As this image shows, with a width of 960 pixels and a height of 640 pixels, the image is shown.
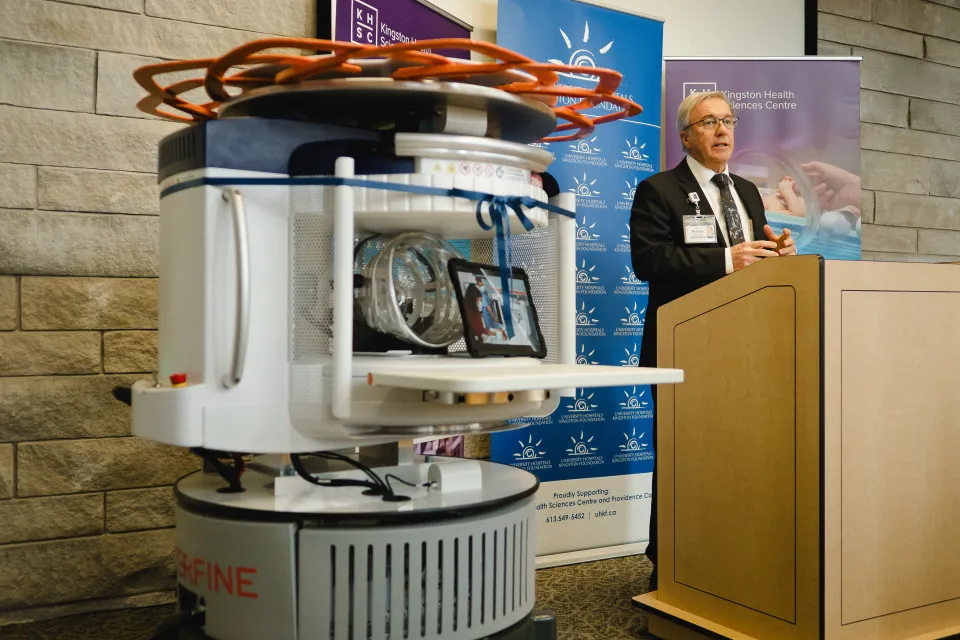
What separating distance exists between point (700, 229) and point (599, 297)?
64 cm

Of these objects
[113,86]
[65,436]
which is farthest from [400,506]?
[113,86]

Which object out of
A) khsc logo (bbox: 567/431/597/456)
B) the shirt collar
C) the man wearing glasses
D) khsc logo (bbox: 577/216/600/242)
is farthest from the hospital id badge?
khsc logo (bbox: 567/431/597/456)

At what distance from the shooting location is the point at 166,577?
2.47 m

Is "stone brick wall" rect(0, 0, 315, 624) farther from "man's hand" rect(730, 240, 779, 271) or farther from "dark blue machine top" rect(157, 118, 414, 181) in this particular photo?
"man's hand" rect(730, 240, 779, 271)

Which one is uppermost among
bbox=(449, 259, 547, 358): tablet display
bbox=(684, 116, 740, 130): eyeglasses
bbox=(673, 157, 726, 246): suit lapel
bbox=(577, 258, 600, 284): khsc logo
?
bbox=(684, 116, 740, 130): eyeglasses

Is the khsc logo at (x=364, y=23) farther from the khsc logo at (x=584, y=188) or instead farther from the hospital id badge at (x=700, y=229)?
the hospital id badge at (x=700, y=229)

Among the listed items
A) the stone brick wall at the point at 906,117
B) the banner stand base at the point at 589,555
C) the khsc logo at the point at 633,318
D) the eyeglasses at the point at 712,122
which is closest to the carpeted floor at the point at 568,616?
the banner stand base at the point at 589,555

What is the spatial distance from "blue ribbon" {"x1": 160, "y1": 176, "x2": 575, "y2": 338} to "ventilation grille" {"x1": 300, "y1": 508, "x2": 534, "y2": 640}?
0.41m

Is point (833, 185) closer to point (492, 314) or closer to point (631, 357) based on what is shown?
point (631, 357)

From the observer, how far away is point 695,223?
2.57 metres

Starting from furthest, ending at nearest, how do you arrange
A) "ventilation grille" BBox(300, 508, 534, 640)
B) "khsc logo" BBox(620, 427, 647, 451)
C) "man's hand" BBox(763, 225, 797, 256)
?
"khsc logo" BBox(620, 427, 647, 451) → "man's hand" BBox(763, 225, 797, 256) → "ventilation grille" BBox(300, 508, 534, 640)

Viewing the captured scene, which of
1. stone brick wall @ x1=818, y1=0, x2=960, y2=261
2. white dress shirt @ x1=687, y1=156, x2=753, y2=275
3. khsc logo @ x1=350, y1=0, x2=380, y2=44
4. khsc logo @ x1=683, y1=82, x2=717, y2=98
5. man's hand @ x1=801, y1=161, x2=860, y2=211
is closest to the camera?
khsc logo @ x1=350, y1=0, x2=380, y2=44

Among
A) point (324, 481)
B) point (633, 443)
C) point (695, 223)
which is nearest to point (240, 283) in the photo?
point (324, 481)

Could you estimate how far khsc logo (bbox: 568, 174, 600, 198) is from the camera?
3096 millimetres
